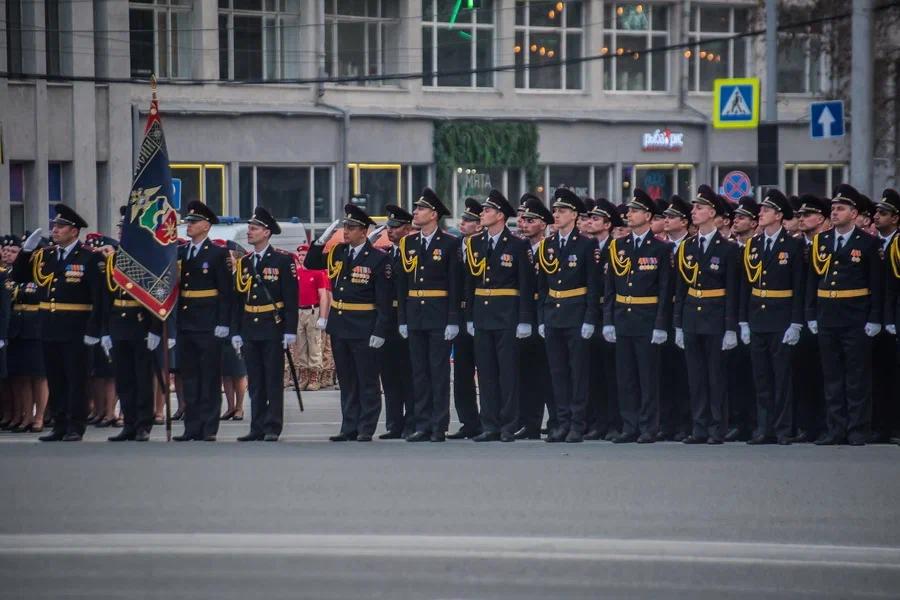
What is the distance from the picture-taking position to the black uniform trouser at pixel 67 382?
605 inches

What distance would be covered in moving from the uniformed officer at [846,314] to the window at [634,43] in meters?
34.2

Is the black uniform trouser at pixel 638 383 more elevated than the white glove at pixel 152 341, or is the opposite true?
the white glove at pixel 152 341

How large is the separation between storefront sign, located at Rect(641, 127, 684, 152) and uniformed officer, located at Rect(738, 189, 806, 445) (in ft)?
112

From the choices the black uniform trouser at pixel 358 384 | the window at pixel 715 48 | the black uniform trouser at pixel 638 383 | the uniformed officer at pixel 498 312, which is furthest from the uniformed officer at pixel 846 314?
the window at pixel 715 48

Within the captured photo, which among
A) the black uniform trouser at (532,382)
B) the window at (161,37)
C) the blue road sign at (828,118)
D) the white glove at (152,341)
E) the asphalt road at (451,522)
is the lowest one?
the asphalt road at (451,522)

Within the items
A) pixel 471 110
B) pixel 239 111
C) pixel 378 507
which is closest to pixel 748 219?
pixel 378 507

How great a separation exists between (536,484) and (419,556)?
2663 mm

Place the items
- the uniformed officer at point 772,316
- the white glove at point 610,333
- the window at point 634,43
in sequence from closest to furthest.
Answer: the uniformed officer at point 772,316 → the white glove at point 610,333 → the window at point 634,43

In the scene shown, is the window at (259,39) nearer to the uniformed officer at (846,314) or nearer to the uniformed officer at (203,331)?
the uniformed officer at (203,331)

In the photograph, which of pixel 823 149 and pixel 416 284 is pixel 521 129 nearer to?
pixel 823 149

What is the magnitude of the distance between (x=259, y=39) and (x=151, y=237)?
27950mm

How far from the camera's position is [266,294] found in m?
15.1

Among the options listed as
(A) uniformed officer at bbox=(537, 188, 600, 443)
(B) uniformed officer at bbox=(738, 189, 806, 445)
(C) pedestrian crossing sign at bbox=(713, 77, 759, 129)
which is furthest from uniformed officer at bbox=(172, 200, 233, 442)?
(C) pedestrian crossing sign at bbox=(713, 77, 759, 129)

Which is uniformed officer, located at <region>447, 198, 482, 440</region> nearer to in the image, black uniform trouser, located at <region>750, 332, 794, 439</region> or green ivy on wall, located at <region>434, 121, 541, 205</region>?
black uniform trouser, located at <region>750, 332, 794, 439</region>
